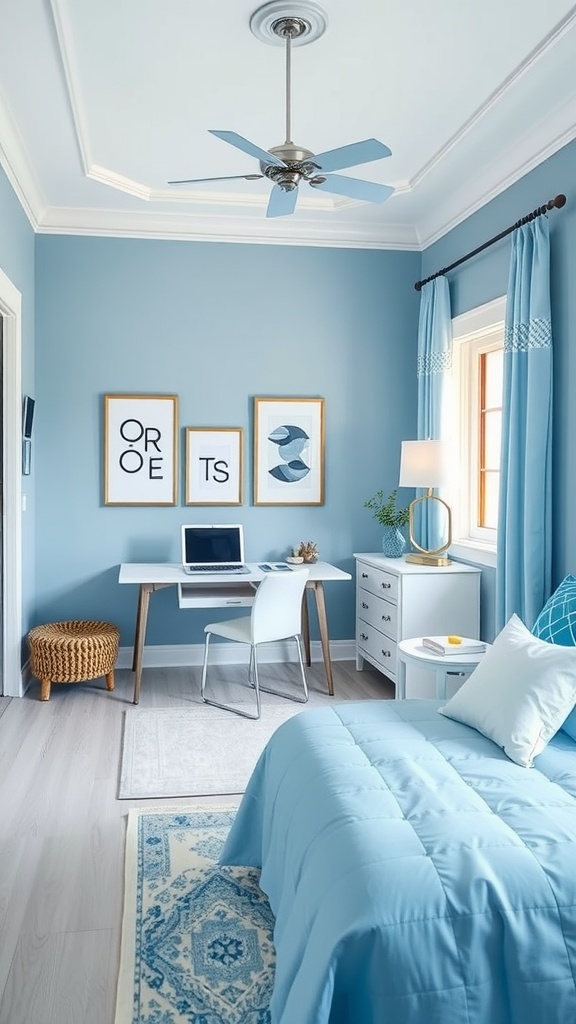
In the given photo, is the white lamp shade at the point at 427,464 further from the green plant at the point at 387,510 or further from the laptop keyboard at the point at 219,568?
the laptop keyboard at the point at 219,568

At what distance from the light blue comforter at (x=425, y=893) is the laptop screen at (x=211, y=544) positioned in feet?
8.86

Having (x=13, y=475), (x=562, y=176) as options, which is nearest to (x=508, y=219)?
(x=562, y=176)

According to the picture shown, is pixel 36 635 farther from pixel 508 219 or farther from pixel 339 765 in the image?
pixel 508 219

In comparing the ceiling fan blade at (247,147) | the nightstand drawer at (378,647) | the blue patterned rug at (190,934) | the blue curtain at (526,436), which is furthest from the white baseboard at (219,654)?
the ceiling fan blade at (247,147)

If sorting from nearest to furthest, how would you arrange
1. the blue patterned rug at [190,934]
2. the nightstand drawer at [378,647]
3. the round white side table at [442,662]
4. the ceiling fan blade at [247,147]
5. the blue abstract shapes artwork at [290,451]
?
the blue patterned rug at [190,934]
the ceiling fan blade at [247,147]
the round white side table at [442,662]
the nightstand drawer at [378,647]
the blue abstract shapes artwork at [290,451]

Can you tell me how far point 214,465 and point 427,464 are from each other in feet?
4.63

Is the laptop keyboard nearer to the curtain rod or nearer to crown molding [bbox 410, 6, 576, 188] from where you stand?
the curtain rod

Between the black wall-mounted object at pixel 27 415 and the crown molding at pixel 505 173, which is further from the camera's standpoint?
the black wall-mounted object at pixel 27 415

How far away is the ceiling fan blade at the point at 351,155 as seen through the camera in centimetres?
252

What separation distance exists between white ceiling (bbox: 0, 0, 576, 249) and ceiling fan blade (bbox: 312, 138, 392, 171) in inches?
20.9

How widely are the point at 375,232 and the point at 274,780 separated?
379 centimetres

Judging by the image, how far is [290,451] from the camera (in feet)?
16.8

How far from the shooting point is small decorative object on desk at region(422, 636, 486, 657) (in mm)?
3070

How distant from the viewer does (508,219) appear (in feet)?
12.9
